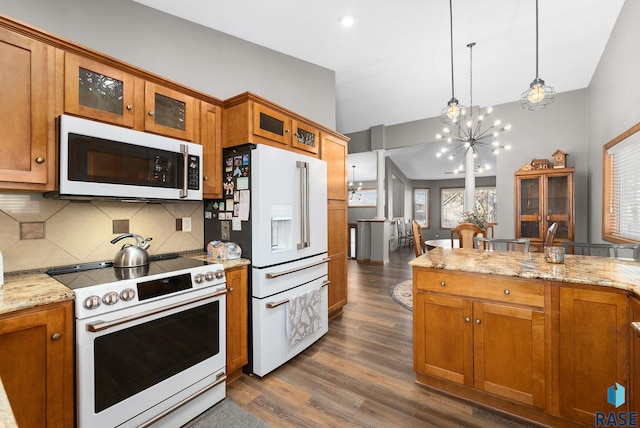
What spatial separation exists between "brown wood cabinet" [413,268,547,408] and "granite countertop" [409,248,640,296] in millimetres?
65

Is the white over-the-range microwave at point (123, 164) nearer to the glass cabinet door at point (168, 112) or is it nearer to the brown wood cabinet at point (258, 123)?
the glass cabinet door at point (168, 112)

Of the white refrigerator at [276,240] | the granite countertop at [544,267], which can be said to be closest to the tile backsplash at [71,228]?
the white refrigerator at [276,240]

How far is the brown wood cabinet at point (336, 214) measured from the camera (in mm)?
3162

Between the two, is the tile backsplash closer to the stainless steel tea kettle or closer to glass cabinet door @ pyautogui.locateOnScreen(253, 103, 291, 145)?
the stainless steel tea kettle

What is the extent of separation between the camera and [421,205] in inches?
416

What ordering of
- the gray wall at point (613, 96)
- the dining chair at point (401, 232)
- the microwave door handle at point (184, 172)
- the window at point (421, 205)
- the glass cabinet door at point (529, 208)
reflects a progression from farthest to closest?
1. the window at point (421, 205)
2. the dining chair at point (401, 232)
3. the glass cabinet door at point (529, 208)
4. the gray wall at point (613, 96)
5. the microwave door handle at point (184, 172)

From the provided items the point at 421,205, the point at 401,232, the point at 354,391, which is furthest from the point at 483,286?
the point at 421,205

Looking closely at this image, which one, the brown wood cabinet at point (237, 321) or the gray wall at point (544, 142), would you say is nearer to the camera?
the brown wood cabinet at point (237, 321)

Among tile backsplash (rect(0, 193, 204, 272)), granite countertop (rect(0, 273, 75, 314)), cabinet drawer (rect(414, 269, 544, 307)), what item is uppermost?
A: tile backsplash (rect(0, 193, 204, 272))

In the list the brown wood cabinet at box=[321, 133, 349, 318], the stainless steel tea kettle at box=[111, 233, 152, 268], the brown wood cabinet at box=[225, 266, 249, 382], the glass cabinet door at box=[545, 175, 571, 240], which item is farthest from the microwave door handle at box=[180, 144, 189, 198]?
the glass cabinet door at box=[545, 175, 571, 240]

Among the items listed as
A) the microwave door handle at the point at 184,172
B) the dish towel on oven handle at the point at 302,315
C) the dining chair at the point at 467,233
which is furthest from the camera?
the dining chair at the point at 467,233

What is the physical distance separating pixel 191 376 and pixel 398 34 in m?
3.67

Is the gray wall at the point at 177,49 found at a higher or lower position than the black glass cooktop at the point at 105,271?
higher

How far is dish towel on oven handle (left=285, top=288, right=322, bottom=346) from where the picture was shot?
2.31 metres
